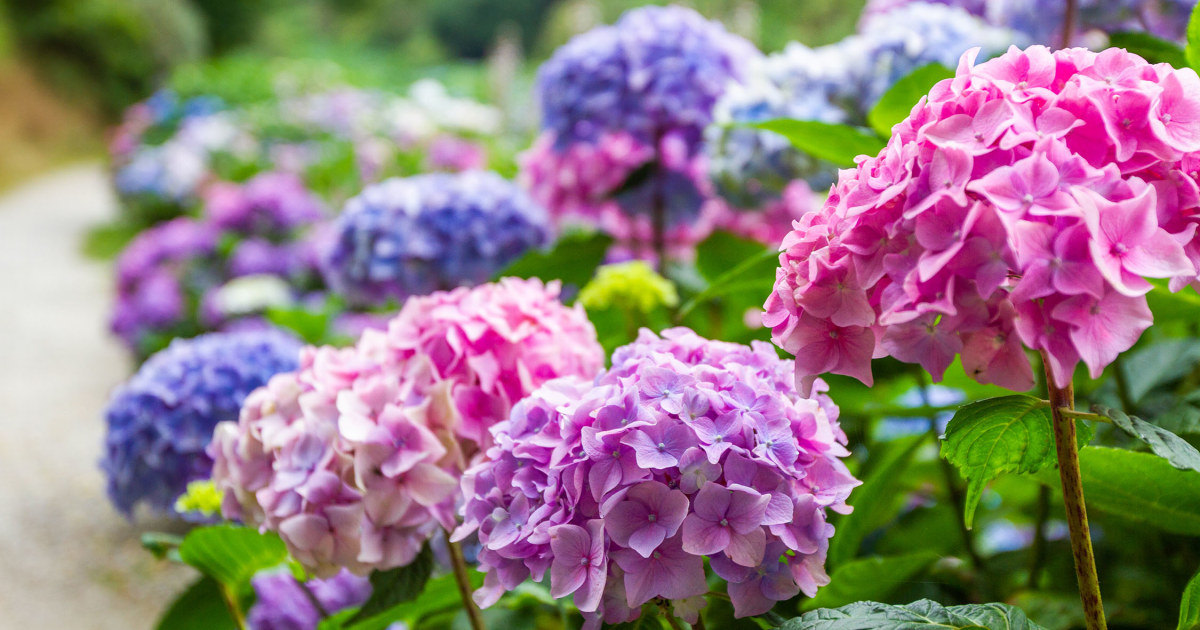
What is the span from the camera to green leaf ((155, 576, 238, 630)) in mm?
736

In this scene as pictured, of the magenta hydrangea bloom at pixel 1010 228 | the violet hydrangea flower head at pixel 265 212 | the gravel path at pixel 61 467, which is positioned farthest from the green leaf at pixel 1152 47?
the violet hydrangea flower head at pixel 265 212

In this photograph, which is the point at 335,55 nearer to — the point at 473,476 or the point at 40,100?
the point at 40,100

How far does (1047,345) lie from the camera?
13.7 inches

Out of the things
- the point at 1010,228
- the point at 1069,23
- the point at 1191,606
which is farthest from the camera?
the point at 1069,23

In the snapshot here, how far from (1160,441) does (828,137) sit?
0.36 m

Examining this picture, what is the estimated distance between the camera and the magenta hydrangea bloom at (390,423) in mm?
551

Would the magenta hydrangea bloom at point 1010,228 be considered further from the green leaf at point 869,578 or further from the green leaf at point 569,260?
the green leaf at point 569,260

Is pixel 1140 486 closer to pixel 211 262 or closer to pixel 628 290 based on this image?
pixel 628 290

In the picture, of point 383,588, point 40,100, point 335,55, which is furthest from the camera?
point 335,55

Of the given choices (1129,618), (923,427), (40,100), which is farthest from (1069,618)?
(40,100)

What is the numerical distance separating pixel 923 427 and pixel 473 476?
83cm

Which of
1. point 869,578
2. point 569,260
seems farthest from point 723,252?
point 869,578

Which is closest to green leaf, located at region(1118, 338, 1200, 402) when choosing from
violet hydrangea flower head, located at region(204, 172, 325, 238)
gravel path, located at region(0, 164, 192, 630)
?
gravel path, located at region(0, 164, 192, 630)

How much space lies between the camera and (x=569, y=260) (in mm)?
1128
